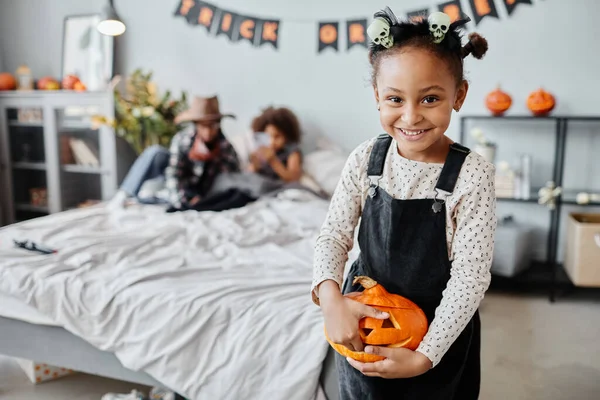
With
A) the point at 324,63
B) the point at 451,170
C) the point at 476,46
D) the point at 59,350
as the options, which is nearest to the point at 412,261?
the point at 451,170

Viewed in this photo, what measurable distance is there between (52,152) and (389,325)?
353 cm

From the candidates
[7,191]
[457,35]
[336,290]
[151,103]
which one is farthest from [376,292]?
[7,191]

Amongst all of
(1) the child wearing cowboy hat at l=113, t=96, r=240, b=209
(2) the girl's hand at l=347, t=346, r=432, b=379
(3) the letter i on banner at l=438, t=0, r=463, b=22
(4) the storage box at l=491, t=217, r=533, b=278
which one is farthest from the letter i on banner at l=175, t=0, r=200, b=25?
(2) the girl's hand at l=347, t=346, r=432, b=379

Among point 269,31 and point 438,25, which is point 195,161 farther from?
point 438,25

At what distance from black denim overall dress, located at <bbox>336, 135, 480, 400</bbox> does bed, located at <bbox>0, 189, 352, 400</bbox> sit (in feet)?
1.77

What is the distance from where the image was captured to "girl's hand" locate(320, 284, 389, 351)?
94cm

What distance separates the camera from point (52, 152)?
3875mm

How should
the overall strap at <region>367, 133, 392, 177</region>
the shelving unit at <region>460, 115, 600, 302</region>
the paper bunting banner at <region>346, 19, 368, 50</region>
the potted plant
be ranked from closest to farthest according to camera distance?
the overall strap at <region>367, 133, 392, 177</region> → the shelving unit at <region>460, 115, 600, 302</region> → the paper bunting banner at <region>346, 19, 368, 50</region> → the potted plant

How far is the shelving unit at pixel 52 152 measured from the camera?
3732mm

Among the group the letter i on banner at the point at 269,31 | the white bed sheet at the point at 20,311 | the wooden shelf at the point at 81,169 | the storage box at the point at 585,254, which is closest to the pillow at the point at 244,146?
the letter i on banner at the point at 269,31

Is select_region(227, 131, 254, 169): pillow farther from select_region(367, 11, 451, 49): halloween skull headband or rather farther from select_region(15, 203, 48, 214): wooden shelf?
select_region(367, 11, 451, 49): halloween skull headband

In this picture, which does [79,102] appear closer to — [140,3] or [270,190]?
[140,3]

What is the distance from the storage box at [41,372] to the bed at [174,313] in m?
0.23

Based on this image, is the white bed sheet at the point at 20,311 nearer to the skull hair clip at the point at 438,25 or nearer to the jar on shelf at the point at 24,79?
the skull hair clip at the point at 438,25
